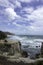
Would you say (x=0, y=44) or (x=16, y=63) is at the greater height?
(x=0, y=44)

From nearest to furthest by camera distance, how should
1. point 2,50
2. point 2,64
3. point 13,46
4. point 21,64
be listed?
point 2,64
point 21,64
point 2,50
point 13,46

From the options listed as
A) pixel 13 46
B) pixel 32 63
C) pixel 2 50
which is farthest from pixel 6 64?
pixel 13 46

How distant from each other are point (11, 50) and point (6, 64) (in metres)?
8.44

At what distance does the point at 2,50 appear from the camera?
59.0 feet

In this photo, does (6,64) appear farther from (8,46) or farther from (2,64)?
(8,46)

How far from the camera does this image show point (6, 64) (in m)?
9.75

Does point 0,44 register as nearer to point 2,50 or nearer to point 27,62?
point 2,50

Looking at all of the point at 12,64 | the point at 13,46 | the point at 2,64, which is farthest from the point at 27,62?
the point at 13,46

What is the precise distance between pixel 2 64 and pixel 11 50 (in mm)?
8611

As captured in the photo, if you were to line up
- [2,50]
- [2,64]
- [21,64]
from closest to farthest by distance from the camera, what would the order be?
[2,64], [21,64], [2,50]

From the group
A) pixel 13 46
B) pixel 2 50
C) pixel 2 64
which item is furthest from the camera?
pixel 13 46

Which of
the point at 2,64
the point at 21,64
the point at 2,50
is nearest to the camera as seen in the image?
the point at 2,64

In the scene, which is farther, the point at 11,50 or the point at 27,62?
the point at 11,50

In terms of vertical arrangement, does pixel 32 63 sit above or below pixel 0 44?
below
